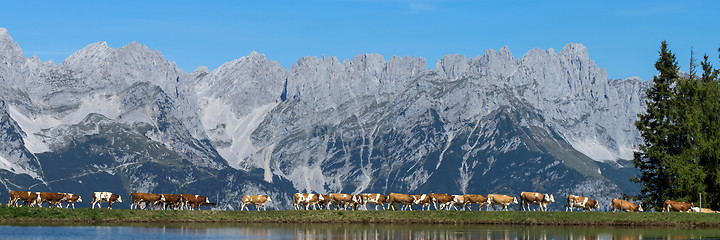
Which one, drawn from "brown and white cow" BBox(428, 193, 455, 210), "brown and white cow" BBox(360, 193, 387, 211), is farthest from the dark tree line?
"brown and white cow" BBox(360, 193, 387, 211)

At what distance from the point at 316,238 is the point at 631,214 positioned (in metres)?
47.7

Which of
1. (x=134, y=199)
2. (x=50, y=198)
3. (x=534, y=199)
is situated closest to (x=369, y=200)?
(x=534, y=199)

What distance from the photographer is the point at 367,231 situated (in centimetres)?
9775

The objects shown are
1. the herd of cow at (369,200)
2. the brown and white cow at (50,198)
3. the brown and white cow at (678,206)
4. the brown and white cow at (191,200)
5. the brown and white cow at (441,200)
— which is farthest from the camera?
the brown and white cow at (441,200)

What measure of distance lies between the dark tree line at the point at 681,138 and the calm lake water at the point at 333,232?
20925mm

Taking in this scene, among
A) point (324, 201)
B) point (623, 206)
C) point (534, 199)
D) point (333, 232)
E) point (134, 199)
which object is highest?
point (534, 199)

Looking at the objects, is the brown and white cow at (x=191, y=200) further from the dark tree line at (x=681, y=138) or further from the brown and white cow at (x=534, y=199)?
the dark tree line at (x=681, y=138)

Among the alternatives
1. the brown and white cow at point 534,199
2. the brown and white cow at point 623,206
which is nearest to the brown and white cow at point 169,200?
the brown and white cow at point 534,199

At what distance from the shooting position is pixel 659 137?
132875 millimetres

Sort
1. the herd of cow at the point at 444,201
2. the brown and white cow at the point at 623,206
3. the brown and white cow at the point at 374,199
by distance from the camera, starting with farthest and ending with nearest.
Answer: the brown and white cow at the point at 374,199 < the herd of cow at the point at 444,201 < the brown and white cow at the point at 623,206

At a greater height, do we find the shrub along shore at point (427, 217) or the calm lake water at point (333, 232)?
the shrub along shore at point (427, 217)

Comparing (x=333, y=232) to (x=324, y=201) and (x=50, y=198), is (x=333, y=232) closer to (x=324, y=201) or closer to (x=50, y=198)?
(x=324, y=201)

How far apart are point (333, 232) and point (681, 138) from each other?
59.4 meters

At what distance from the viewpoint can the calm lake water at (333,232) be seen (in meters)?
87.0
